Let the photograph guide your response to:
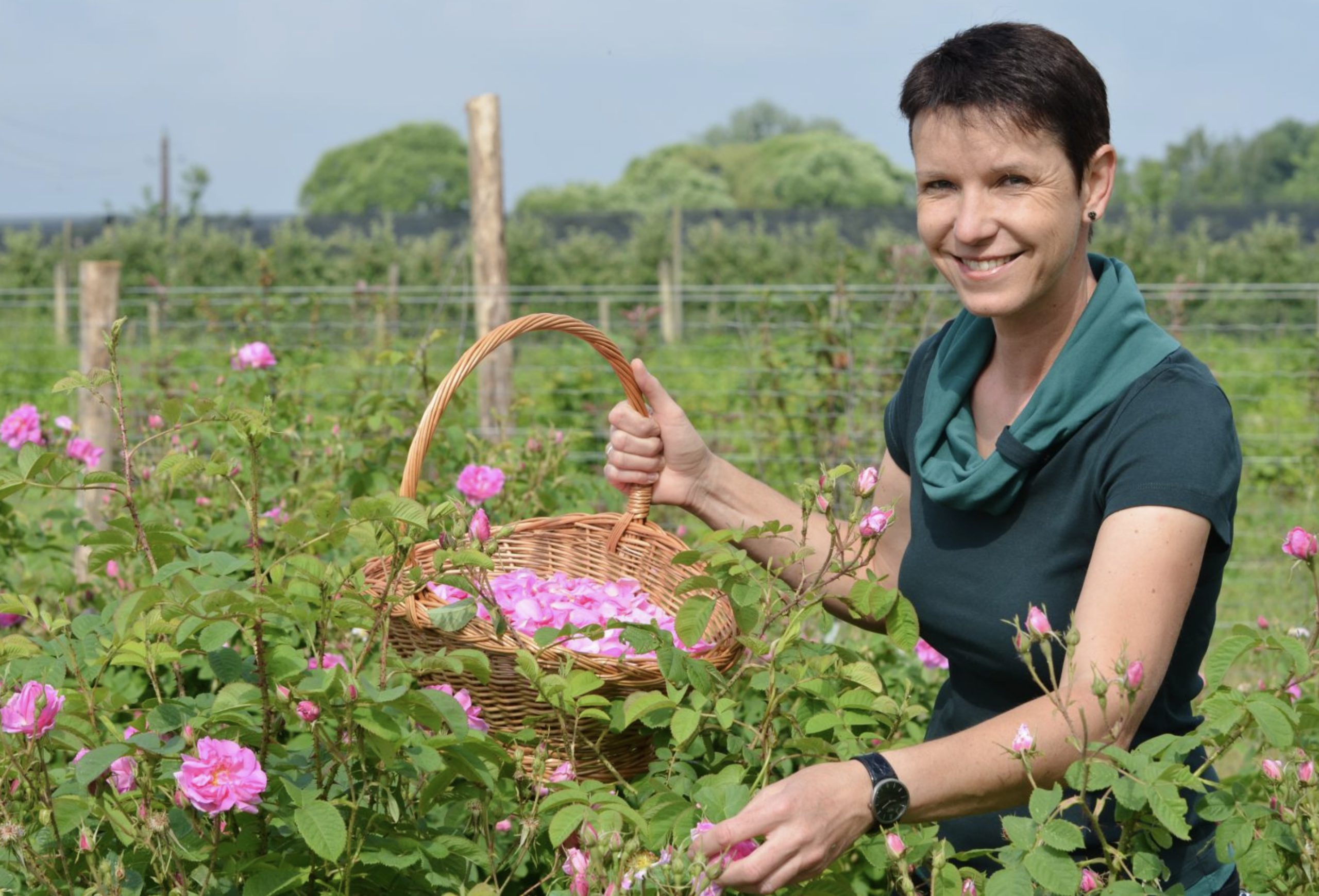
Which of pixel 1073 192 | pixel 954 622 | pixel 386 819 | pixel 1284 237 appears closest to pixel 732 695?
pixel 954 622

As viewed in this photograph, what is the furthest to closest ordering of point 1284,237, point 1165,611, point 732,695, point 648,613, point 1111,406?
point 1284,237, point 648,613, point 732,695, point 1111,406, point 1165,611

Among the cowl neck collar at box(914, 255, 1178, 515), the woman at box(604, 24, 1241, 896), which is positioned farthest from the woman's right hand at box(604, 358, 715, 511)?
the cowl neck collar at box(914, 255, 1178, 515)

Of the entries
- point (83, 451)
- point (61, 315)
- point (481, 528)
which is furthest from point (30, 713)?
point (61, 315)

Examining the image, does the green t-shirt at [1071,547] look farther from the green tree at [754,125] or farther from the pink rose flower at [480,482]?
the green tree at [754,125]

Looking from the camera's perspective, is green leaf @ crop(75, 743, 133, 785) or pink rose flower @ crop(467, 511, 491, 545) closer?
green leaf @ crop(75, 743, 133, 785)

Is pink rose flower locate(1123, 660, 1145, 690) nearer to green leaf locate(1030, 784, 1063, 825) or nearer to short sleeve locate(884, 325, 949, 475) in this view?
green leaf locate(1030, 784, 1063, 825)

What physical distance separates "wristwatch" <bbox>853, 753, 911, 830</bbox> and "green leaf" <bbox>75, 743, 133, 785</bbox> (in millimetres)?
689

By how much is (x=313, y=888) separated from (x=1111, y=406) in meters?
1.09

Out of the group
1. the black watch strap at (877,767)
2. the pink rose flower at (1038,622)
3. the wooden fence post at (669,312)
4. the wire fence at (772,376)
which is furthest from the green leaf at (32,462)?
the wooden fence post at (669,312)

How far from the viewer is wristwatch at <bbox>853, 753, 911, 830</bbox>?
1293 mm

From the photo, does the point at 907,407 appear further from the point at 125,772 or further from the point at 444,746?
the point at 125,772

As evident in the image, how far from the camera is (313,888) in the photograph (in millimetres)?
1608

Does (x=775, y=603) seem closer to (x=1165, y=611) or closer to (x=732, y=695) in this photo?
(x=732, y=695)

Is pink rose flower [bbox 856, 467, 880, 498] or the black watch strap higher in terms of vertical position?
pink rose flower [bbox 856, 467, 880, 498]
